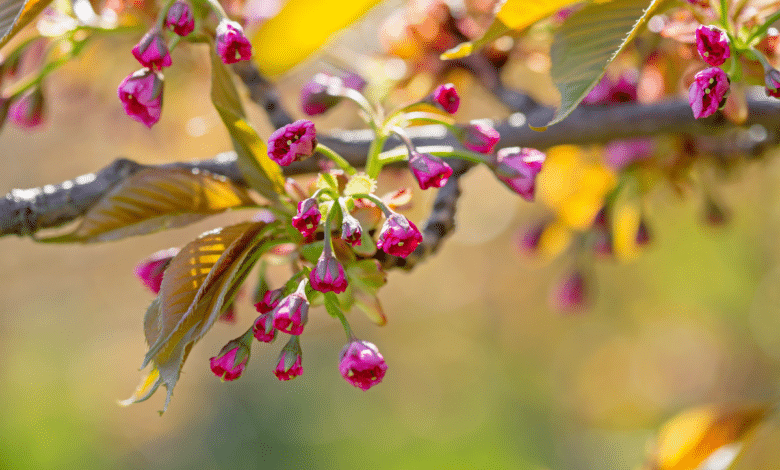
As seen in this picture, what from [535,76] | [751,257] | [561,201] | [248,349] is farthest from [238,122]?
[751,257]

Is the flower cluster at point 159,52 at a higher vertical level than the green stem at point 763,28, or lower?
lower

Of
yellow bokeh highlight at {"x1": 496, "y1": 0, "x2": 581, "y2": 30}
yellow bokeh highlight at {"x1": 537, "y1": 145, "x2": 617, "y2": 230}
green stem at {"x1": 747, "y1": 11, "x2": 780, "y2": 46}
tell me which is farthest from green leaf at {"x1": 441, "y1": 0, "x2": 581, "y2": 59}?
yellow bokeh highlight at {"x1": 537, "y1": 145, "x2": 617, "y2": 230}

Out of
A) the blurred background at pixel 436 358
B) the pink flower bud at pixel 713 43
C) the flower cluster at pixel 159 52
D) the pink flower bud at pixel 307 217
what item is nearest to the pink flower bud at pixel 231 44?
the flower cluster at pixel 159 52

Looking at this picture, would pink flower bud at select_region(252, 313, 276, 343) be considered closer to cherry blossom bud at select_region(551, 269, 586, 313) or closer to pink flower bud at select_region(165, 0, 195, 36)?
pink flower bud at select_region(165, 0, 195, 36)

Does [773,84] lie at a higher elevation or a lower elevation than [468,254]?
higher

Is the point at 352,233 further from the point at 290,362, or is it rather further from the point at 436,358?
the point at 436,358

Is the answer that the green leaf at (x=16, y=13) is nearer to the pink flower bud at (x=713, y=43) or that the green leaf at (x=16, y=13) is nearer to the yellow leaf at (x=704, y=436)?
the pink flower bud at (x=713, y=43)

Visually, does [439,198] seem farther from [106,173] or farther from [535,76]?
[535,76]
